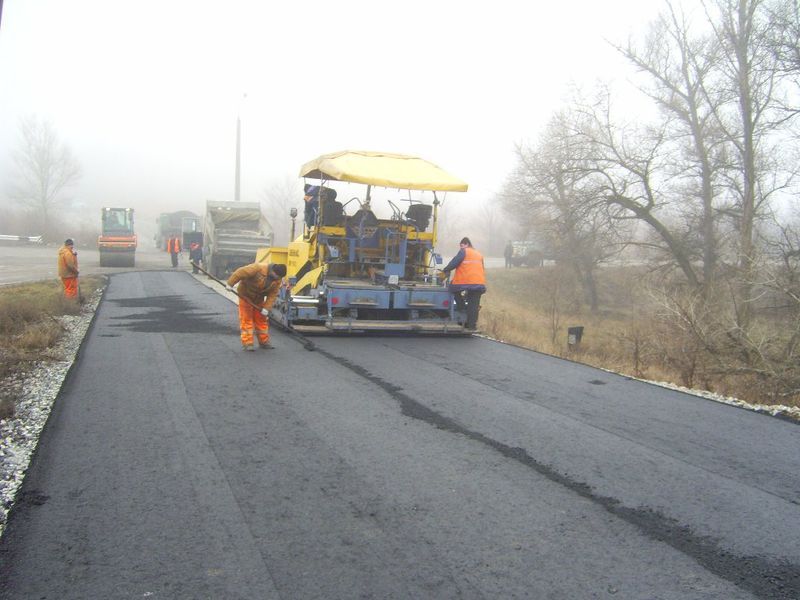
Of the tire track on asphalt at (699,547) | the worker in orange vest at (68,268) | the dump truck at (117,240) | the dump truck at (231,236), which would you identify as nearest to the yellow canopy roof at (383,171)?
the tire track on asphalt at (699,547)

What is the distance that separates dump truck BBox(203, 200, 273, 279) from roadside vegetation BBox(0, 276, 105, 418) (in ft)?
37.4

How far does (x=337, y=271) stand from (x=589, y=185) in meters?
15.4

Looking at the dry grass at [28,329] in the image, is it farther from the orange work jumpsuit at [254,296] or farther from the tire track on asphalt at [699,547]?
Answer: the tire track on asphalt at [699,547]

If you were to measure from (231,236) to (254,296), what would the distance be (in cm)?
1735

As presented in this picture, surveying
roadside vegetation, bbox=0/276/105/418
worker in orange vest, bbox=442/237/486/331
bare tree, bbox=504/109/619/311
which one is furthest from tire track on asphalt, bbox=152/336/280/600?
bare tree, bbox=504/109/619/311

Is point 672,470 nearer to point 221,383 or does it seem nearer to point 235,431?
point 235,431

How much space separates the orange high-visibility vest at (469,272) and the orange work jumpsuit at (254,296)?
308 centimetres

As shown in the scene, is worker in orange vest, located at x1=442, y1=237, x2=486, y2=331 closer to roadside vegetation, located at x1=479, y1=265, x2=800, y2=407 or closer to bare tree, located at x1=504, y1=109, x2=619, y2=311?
roadside vegetation, located at x1=479, y1=265, x2=800, y2=407

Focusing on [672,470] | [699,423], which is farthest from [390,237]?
[672,470]

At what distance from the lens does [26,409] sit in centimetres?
577

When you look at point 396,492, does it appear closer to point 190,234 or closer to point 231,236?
point 231,236

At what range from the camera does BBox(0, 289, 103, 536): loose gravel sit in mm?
4152

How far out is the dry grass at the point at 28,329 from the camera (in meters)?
7.82

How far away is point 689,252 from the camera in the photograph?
22.3 meters
